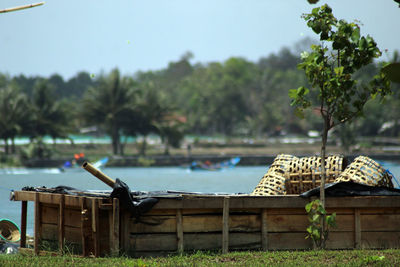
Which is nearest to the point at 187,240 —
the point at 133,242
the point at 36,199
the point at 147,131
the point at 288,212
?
the point at 133,242

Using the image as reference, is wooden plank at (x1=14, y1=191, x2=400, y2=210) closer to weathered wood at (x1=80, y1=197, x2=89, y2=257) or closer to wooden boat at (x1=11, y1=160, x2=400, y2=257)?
wooden boat at (x1=11, y1=160, x2=400, y2=257)

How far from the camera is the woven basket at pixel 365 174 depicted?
9.41m

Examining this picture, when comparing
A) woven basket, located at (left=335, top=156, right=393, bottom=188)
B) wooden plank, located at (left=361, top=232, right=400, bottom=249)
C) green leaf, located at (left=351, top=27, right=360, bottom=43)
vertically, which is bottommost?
wooden plank, located at (left=361, top=232, right=400, bottom=249)

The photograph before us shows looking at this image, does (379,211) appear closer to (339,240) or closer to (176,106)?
(339,240)

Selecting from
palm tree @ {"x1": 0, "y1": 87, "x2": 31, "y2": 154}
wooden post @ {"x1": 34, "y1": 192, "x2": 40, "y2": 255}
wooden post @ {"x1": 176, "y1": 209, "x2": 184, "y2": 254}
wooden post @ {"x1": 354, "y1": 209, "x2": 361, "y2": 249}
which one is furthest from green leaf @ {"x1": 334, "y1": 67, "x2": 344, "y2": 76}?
palm tree @ {"x1": 0, "y1": 87, "x2": 31, "y2": 154}

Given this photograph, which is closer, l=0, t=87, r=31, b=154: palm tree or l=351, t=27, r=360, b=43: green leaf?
l=351, t=27, r=360, b=43: green leaf

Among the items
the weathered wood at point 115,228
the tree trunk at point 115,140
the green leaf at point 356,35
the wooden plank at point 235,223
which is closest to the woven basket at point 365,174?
the wooden plank at point 235,223

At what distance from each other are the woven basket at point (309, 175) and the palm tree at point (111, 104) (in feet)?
172

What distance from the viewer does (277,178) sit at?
9.75 metres

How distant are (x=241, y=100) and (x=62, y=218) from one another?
273 feet

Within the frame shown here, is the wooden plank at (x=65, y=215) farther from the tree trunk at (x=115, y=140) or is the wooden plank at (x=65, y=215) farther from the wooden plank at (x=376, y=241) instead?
the tree trunk at (x=115, y=140)

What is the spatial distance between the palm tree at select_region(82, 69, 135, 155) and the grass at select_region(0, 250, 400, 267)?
2105 inches

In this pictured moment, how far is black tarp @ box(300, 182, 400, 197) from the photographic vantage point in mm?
8945

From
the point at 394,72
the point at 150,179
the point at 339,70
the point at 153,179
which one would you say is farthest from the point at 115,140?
the point at 394,72
